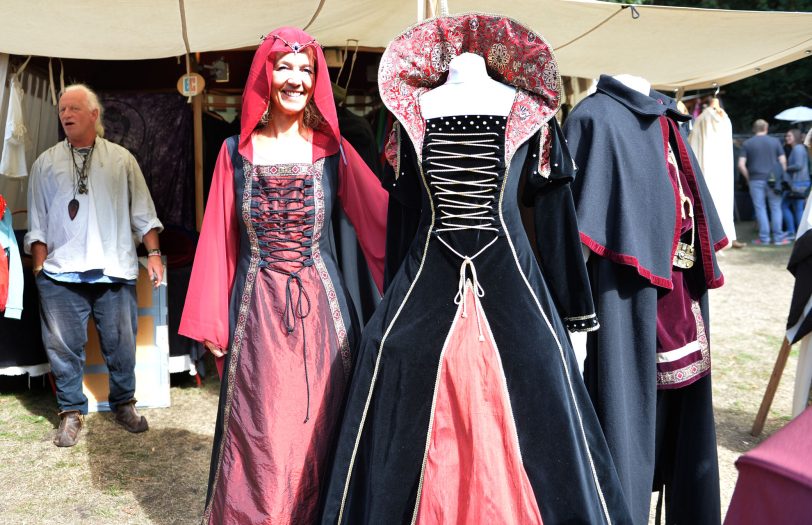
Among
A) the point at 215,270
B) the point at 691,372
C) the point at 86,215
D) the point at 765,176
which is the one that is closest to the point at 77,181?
the point at 86,215

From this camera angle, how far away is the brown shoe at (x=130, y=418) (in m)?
4.08

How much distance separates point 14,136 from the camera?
425 centimetres

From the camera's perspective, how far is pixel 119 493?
3336 millimetres

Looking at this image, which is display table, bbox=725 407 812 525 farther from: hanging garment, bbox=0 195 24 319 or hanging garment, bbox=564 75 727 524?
hanging garment, bbox=0 195 24 319

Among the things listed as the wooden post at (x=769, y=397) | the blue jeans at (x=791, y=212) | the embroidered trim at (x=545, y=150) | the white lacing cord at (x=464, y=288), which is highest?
the embroidered trim at (x=545, y=150)

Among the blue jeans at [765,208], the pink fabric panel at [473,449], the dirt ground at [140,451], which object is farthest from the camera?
the blue jeans at [765,208]

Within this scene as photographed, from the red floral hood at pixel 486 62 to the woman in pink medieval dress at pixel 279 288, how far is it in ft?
1.02

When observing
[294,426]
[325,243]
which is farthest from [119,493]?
[325,243]

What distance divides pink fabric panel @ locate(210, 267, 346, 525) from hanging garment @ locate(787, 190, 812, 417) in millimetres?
2150

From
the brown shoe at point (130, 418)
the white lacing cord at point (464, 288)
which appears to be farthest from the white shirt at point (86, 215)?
the white lacing cord at point (464, 288)

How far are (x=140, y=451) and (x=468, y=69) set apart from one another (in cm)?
260

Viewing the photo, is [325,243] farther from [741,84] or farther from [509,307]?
[741,84]

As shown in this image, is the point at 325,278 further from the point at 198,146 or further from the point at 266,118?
the point at 198,146

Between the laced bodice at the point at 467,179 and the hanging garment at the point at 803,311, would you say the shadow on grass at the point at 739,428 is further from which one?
Answer: the laced bodice at the point at 467,179
